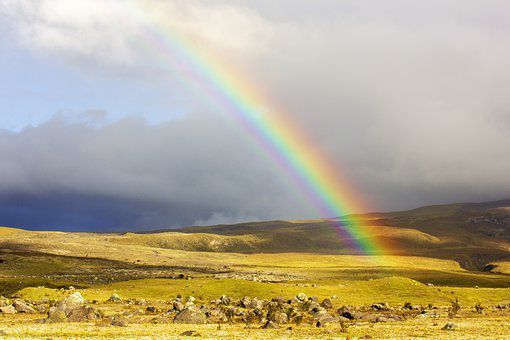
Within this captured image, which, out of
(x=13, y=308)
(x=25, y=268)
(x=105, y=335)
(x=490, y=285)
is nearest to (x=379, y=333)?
(x=105, y=335)

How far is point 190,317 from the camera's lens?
1937 inches

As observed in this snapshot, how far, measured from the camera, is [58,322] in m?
47.5

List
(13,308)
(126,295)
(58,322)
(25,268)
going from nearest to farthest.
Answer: (58,322) → (13,308) → (126,295) → (25,268)

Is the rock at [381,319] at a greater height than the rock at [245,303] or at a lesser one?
lesser

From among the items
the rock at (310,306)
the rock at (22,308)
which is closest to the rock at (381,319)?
the rock at (310,306)

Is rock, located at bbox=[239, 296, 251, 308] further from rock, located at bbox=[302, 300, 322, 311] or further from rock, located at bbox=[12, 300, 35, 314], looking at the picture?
rock, located at bbox=[12, 300, 35, 314]

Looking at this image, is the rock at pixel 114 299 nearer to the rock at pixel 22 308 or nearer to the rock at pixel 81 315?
the rock at pixel 22 308

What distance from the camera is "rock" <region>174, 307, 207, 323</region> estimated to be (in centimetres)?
4894

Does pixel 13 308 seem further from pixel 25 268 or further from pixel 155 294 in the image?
pixel 25 268

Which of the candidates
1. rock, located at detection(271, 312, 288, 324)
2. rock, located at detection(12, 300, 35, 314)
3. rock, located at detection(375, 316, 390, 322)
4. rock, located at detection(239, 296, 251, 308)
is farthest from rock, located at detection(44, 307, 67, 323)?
rock, located at detection(375, 316, 390, 322)

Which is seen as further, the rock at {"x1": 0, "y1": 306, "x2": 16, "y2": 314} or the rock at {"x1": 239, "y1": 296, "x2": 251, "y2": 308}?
the rock at {"x1": 239, "y1": 296, "x2": 251, "y2": 308}

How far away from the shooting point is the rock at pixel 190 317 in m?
48.9

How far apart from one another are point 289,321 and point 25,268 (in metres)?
105

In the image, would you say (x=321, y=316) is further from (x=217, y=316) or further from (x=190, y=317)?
(x=190, y=317)
